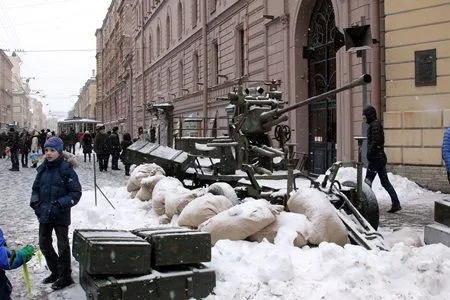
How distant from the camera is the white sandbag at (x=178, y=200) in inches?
300

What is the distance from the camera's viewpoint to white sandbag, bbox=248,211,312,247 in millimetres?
5664

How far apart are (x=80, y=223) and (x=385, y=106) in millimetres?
7563

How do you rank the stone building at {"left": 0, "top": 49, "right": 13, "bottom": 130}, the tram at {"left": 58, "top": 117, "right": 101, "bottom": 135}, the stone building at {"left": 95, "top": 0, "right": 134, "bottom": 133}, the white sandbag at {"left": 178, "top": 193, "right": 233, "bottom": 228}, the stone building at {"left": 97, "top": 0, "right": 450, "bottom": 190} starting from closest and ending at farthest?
the white sandbag at {"left": 178, "top": 193, "right": 233, "bottom": 228}, the stone building at {"left": 97, "top": 0, "right": 450, "bottom": 190}, the stone building at {"left": 95, "top": 0, "right": 134, "bottom": 133}, the tram at {"left": 58, "top": 117, "right": 101, "bottom": 135}, the stone building at {"left": 0, "top": 49, "right": 13, "bottom": 130}

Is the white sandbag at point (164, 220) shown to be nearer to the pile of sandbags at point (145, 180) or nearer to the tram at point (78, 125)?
the pile of sandbags at point (145, 180)

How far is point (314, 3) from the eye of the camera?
16062 mm

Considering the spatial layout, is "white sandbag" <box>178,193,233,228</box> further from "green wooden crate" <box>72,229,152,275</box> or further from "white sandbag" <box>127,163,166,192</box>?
"white sandbag" <box>127,163,166,192</box>

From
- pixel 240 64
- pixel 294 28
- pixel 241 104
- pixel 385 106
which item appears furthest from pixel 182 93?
pixel 241 104

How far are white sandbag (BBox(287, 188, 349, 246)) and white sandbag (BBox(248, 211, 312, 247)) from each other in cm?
7

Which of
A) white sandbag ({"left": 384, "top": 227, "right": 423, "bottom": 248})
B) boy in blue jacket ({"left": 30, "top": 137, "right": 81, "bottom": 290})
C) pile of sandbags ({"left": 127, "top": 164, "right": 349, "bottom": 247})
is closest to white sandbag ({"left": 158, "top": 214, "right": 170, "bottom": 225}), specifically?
pile of sandbags ({"left": 127, "top": 164, "right": 349, "bottom": 247})

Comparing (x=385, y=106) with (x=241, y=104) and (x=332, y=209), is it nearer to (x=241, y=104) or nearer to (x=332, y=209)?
(x=241, y=104)

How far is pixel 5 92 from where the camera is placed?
3253 inches

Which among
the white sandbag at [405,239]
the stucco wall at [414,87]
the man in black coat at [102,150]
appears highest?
the stucco wall at [414,87]

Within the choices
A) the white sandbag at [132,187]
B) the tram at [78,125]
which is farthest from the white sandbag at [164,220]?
the tram at [78,125]

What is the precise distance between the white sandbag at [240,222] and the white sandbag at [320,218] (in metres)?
0.42
